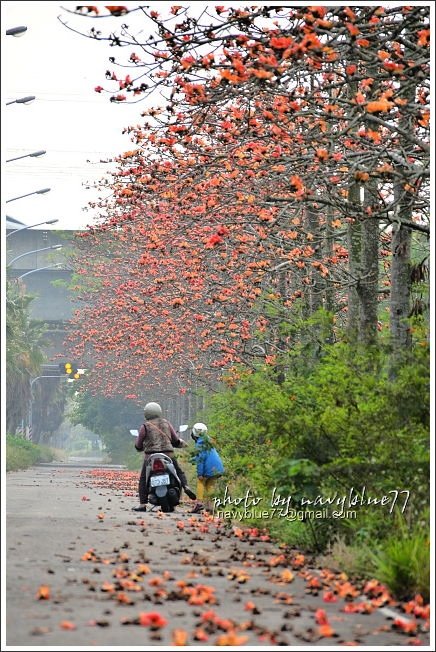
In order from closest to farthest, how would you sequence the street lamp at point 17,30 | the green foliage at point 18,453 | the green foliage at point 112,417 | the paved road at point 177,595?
1. the paved road at point 177,595
2. the street lamp at point 17,30
3. the green foliage at point 18,453
4. the green foliage at point 112,417

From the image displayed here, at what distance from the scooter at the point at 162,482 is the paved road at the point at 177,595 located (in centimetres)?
405

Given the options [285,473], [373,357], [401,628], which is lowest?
[401,628]

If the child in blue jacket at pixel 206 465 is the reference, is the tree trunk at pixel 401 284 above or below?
above

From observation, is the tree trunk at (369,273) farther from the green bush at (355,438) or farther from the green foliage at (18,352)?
the green foliage at (18,352)

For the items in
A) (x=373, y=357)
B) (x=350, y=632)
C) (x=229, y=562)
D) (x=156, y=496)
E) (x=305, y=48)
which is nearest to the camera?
(x=350, y=632)

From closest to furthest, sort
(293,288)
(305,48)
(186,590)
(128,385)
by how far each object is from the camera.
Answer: (186,590) < (305,48) < (293,288) < (128,385)

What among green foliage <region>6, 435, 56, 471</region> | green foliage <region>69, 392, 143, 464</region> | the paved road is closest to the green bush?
the paved road

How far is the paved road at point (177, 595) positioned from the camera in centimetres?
811

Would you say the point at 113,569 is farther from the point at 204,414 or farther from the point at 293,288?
the point at 204,414

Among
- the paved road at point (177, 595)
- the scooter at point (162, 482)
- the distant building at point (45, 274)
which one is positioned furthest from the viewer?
the distant building at point (45, 274)

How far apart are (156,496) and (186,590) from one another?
10444 millimetres

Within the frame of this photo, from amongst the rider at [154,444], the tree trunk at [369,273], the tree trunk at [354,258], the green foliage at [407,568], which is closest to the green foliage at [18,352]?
the tree trunk at [354,258]

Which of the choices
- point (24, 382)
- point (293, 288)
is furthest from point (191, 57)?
point (24, 382)

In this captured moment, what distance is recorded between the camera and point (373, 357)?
14.5 metres
